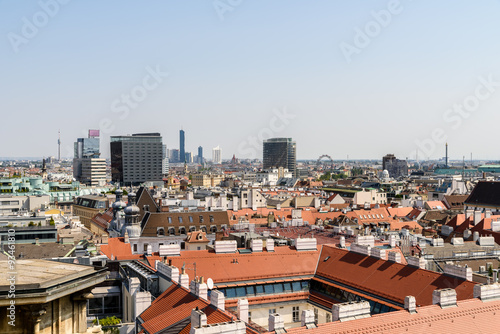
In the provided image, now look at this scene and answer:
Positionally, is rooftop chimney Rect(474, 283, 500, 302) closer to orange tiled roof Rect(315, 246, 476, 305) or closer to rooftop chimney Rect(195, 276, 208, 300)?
orange tiled roof Rect(315, 246, 476, 305)

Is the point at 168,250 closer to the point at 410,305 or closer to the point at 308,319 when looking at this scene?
the point at 308,319

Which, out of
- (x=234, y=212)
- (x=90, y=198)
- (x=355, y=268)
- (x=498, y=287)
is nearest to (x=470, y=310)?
(x=498, y=287)

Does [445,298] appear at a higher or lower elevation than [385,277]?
higher

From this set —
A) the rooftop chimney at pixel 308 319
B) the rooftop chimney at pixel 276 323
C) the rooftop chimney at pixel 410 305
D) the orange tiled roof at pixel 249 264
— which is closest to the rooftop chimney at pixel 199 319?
the rooftop chimney at pixel 276 323

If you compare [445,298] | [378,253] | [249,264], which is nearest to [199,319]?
[445,298]

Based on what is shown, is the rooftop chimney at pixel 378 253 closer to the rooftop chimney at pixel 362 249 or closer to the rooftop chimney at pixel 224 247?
the rooftop chimney at pixel 362 249

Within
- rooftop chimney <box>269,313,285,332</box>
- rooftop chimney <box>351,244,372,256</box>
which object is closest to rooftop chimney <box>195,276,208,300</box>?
rooftop chimney <box>269,313,285,332</box>
